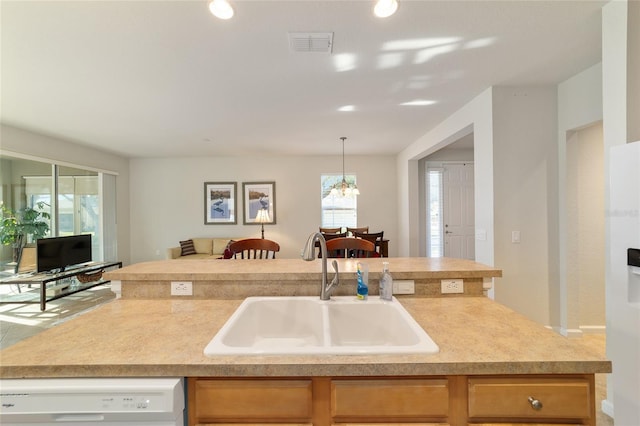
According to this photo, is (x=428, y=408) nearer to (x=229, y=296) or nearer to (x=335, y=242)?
(x=229, y=296)

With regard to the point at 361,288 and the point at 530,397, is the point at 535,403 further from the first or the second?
the point at 361,288

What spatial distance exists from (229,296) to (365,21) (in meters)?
1.92

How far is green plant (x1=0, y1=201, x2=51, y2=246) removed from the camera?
12.5 feet

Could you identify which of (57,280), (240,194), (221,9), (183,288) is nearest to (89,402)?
(183,288)

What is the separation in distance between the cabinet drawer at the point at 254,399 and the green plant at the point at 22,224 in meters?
5.11

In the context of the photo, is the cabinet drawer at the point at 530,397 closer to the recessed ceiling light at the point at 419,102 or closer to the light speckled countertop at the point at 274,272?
the light speckled countertop at the point at 274,272

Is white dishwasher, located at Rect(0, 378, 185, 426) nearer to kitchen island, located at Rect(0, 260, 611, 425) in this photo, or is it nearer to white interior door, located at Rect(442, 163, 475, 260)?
kitchen island, located at Rect(0, 260, 611, 425)

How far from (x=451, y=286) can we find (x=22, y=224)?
584 centimetres

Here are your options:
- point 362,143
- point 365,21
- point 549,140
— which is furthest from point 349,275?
point 362,143

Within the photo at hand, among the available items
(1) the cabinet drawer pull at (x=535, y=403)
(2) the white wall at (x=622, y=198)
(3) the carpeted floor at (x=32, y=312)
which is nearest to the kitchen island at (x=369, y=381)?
(1) the cabinet drawer pull at (x=535, y=403)

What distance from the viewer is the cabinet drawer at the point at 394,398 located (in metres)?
0.82

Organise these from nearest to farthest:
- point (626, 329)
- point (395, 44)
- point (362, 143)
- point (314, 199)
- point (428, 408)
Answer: point (428, 408), point (626, 329), point (395, 44), point (362, 143), point (314, 199)

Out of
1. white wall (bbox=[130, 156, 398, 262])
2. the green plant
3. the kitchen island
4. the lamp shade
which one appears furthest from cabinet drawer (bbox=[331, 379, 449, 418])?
the green plant

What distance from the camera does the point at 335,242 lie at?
2229 mm
